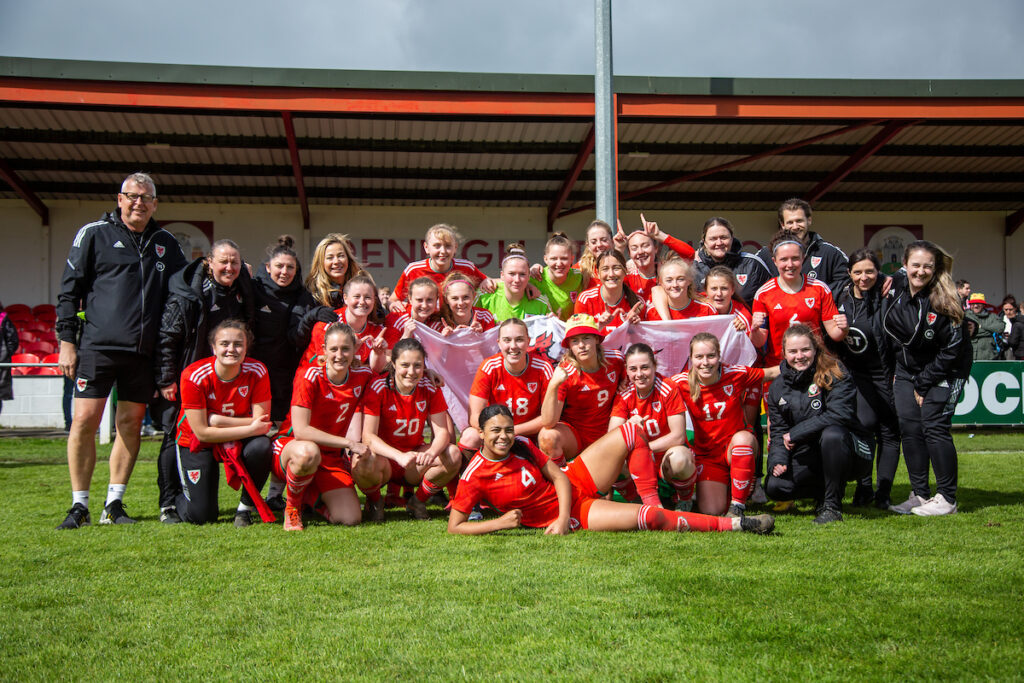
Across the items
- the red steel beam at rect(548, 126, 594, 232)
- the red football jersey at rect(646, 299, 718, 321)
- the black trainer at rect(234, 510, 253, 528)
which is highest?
the red steel beam at rect(548, 126, 594, 232)

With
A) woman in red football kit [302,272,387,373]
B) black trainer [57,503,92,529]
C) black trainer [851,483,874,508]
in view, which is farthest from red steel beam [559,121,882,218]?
black trainer [57,503,92,529]

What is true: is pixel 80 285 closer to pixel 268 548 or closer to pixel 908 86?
pixel 268 548

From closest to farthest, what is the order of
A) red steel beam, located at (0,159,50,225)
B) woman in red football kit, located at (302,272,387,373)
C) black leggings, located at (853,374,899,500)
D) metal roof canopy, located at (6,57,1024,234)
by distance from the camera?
1. woman in red football kit, located at (302,272,387,373)
2. black leggings, located at (853,374,899,500)
3. metal roof canopy, located at (6,57,1024,234)
4. red steel beam, located at (0,159,50,225)

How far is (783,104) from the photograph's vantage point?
13398 millimetres

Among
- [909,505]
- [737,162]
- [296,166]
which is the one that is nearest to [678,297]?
[909,505]

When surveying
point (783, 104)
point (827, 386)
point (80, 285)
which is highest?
point (783, 104)

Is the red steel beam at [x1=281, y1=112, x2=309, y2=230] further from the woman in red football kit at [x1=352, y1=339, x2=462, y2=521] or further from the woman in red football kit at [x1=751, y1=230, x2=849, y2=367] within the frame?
the woman in red football kit at [x1=751, y1=230, x2=849, y2=367]

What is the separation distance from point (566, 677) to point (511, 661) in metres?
0.21

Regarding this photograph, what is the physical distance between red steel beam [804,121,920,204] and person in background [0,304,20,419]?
14.0 meters

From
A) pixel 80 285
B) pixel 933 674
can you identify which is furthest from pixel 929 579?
pixel 80 285

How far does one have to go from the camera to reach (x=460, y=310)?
18.7ft

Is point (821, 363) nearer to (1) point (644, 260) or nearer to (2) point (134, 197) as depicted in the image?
(1) point (644, 260)

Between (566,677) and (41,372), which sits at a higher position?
(41,372)

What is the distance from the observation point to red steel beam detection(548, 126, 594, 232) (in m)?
14.7
